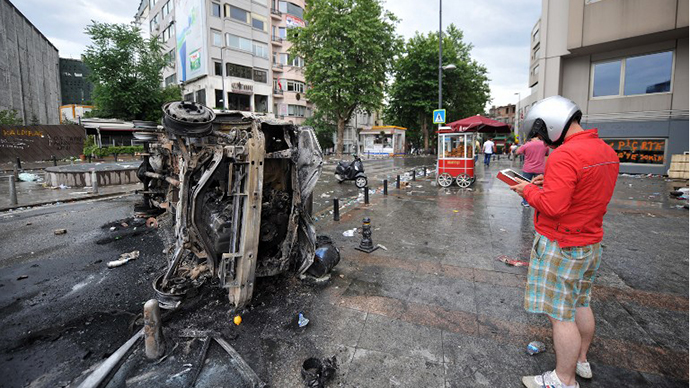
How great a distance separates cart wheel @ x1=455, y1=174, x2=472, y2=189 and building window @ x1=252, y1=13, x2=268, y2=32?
3387 cm

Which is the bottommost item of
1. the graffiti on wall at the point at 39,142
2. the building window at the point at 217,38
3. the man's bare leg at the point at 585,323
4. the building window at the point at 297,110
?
the man's bare leg at the point at 585,323

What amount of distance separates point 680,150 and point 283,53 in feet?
125

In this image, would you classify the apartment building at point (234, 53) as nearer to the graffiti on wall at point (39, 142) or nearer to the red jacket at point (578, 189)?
the graffiti on wall at point (39, 142)

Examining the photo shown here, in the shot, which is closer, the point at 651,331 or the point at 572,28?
the point at 651,331

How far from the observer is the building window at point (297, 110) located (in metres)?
41.3

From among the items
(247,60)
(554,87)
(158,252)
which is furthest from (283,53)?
(158,252)

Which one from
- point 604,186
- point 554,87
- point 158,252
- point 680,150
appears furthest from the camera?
point 554,87

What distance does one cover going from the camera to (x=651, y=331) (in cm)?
288

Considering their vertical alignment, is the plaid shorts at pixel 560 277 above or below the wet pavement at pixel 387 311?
above

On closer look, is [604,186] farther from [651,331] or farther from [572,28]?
[572,28]

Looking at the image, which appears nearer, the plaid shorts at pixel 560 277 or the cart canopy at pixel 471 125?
the plaid shorts at pixel 560 277

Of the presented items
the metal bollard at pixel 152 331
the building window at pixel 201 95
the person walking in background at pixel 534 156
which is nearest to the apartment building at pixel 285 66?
the building window at pixel 201 95

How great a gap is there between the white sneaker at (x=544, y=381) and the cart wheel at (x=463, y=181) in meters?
9.91

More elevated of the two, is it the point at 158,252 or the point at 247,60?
the point at 247,60
